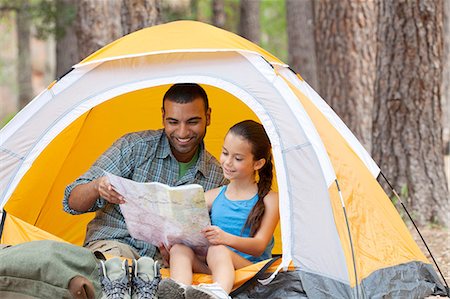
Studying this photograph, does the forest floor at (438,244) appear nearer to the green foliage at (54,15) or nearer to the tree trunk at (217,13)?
the green foliage at (54,15)

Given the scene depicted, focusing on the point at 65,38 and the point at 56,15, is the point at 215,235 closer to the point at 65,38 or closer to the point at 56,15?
the point at 56,15

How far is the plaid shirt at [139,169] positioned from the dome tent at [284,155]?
11.6 inches

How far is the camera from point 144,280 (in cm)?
349

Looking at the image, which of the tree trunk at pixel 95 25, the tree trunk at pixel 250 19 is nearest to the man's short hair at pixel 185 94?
the tree trunk at pixel 95 25

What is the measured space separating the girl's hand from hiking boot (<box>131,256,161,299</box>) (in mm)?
412

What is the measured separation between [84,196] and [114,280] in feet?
2.67

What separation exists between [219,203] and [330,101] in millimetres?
4149

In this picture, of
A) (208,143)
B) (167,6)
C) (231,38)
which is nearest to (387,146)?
(208,143)

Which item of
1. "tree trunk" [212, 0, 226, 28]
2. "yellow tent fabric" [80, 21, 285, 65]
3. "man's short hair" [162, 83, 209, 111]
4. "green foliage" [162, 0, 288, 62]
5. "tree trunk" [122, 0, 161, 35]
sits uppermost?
"green foliage" [162, 0, 288, 62]

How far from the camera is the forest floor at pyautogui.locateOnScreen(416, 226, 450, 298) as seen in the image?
5328mm

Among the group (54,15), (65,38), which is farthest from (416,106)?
(65,38)

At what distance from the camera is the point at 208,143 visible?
5.19 metres

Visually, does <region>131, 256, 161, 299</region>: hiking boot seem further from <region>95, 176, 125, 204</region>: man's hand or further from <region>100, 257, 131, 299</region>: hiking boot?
<region>95, 176, 125, 204</region>: man's hand

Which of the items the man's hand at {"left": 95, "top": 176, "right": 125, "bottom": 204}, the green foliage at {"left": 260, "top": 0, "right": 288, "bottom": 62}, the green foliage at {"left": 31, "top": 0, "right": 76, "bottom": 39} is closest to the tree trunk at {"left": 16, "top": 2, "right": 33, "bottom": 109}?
the green foliage at {"left": 31, "top": 0, "right": 76, "bottom": 39}
